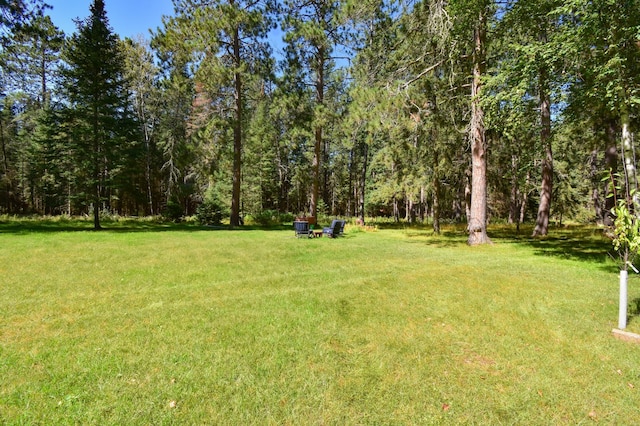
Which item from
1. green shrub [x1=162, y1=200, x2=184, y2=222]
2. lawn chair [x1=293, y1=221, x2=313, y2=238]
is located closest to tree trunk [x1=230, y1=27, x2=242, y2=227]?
green shrub [x1=162, y1=200, x2=184, y2=222]

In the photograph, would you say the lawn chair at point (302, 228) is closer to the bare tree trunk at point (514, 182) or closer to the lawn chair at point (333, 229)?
the lawn chair at point (333, 229)

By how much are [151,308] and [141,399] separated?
2.48 metres

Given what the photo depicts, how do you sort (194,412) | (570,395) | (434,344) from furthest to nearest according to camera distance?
(434,344) → (570,395) → (194,412)

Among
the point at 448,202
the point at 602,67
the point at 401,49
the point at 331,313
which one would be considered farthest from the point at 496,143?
the point at 331,313

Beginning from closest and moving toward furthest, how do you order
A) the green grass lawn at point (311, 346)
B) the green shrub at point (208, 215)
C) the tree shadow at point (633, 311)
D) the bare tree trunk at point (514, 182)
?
the green grass lawn at point (311, 346)
the tree shadow at point (633, 311)
the bare tree trunk at point (514, 182)
the green shrub at point (208, 215)

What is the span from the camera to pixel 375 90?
43.0 ft

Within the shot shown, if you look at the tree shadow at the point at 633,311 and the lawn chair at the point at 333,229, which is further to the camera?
the lawn chair at the point at 333,229

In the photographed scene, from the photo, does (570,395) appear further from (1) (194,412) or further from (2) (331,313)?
(1) (194,412)

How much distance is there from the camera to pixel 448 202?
24719 millimetres

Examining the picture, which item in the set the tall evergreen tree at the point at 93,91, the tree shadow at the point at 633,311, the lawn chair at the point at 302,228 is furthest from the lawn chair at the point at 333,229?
the tall evergreen tree at the point at 93,91

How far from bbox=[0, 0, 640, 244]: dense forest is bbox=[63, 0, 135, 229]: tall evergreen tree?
8 centimetres

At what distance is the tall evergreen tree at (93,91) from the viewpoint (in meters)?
17.0

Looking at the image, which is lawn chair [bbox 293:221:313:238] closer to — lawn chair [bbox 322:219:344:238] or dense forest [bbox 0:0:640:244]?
lawn chair [bbox 322:219:344:238]

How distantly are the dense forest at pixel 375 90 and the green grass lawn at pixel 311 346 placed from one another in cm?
426
